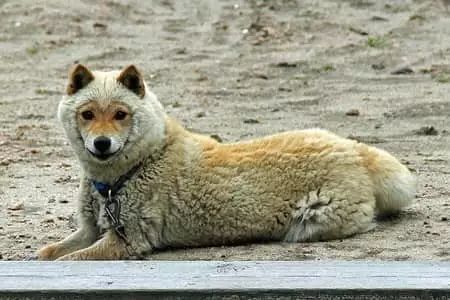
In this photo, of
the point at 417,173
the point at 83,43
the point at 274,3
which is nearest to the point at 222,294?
the point at 417,173

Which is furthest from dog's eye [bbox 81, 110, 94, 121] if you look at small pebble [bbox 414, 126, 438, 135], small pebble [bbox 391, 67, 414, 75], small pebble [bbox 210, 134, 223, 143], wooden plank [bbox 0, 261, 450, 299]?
small pebble [bbox 391, 67, 414, 75]

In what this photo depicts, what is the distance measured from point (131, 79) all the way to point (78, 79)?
0.28 metres

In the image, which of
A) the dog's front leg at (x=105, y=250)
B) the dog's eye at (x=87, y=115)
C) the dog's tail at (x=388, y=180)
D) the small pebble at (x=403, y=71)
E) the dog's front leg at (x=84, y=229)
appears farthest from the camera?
the small pebble at (x=403, y=71)

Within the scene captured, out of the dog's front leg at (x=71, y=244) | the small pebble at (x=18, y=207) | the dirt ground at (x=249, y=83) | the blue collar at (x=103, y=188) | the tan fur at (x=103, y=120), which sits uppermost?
the tan fur at (x=103, y=120)

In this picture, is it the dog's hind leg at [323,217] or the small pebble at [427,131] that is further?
the small pebble at [427,131]

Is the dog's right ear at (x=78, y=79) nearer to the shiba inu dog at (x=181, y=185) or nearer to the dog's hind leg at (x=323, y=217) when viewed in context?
the shiba inu dog at (x=181, y=185)

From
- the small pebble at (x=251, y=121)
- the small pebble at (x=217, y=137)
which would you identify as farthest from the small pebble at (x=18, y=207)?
the small pebble at (x=251, y=121)

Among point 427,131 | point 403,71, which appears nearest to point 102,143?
point 427,131

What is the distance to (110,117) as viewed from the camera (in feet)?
19.3

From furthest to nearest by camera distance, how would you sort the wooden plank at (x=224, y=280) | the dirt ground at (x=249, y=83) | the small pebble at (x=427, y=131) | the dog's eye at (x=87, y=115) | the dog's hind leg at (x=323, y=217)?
the small pebble at (x=427, y=131) → the dirt ground at (x=249, y=83) → the dog's hind leg at (x=323, y=217) → the dog's eye at (x=87, y=115) → the wooden plank at (x=224, y=280)

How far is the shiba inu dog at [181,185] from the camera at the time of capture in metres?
5.95

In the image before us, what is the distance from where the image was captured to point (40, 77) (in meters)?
11.6

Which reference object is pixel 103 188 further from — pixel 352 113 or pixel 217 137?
pixel 352 113

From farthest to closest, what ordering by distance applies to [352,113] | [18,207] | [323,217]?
1. [352,113]
2. [18,207]
3. [323,217]
